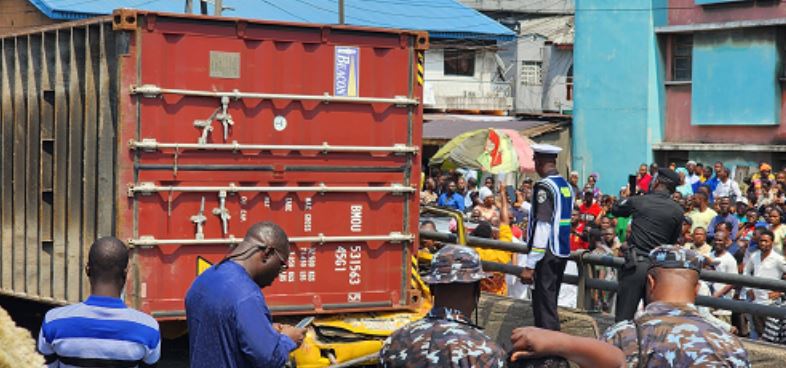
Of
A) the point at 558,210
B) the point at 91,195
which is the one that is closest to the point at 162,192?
the point at 91,195

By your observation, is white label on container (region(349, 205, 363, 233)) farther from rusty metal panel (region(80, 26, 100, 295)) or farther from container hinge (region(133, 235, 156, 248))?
rusty metal panel (region(80, 26, 100, 295))

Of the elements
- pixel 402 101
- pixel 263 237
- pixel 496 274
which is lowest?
pixel 496 274

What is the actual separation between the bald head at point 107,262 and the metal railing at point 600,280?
3.92 meters

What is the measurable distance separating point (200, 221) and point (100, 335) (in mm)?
4556

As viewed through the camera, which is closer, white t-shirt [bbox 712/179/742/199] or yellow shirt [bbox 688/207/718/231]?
yellow shirt [bbox 688/207/718/231]

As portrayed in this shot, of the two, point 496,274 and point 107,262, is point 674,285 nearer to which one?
point 107,262

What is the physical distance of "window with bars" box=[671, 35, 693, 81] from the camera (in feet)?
99.8

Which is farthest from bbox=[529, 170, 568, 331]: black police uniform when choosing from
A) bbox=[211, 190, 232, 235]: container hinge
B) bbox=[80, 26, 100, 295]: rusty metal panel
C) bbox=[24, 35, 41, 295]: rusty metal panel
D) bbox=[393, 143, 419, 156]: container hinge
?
bbox=[24, 35, 41, 295]: rusty metal panel

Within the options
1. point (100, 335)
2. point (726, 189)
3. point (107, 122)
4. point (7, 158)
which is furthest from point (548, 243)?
point (726, 189)

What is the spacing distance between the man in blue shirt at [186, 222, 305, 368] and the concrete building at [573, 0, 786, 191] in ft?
76.4

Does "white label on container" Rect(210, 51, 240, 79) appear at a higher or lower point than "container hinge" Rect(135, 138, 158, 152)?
higher

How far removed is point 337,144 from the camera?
1046 cm

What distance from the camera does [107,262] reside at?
566cm

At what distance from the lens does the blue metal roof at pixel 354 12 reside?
1222 inches
